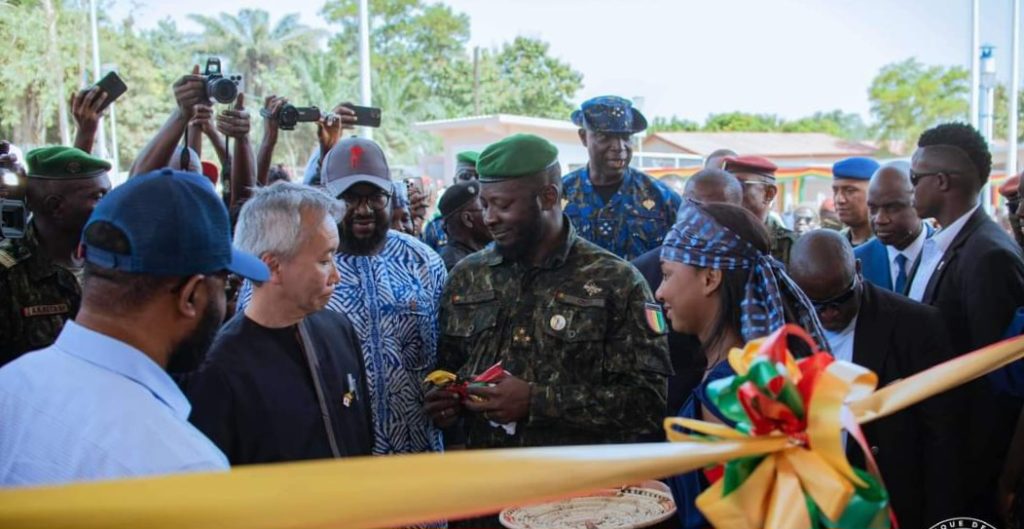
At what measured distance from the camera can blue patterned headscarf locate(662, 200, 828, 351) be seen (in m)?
2.50

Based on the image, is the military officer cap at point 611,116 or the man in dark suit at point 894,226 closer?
the man in dark suit at point 894,226

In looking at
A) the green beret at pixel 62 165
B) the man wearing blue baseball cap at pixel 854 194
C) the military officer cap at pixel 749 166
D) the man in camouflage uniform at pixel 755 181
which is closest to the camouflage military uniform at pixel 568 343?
the green beret at pixel 62 165

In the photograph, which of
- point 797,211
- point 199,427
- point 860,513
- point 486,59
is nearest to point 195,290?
point 199,427

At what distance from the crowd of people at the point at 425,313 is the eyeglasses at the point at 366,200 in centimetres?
1

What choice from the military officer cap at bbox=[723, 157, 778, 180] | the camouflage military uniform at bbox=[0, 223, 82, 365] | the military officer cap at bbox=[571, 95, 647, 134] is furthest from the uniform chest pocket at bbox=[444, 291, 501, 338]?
the military officer cap at bbox=[723, 157, 778, 180]

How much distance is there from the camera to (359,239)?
12.2 ft

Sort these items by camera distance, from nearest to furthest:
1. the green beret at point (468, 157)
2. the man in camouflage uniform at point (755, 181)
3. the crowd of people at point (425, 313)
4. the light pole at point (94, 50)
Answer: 1. the crowd of people at point (425, 313)
2. the man in camouflage uniform at point (755, 181)
3. the green beret at point (468, 157)
4. the light pole at point (94, 50)

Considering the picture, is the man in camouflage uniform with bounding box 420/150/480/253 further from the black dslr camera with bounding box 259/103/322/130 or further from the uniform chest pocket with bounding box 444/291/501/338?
the uniform chest pocket with bounding box 444/291/501/338

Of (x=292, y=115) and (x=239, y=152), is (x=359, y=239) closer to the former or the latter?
(x=239, y=152)

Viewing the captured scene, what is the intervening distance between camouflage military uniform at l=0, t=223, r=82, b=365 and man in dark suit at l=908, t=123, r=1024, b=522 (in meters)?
3.95

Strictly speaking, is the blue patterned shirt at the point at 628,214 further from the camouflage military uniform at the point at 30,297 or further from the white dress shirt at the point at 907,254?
the camouflage military uniform at the point at 30,297

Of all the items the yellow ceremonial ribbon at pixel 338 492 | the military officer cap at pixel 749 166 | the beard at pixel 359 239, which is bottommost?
the yellow ceremonial ribbon at pixel 338 492

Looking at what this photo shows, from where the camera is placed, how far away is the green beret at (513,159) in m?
3.77

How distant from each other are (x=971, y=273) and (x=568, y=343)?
202 cm
